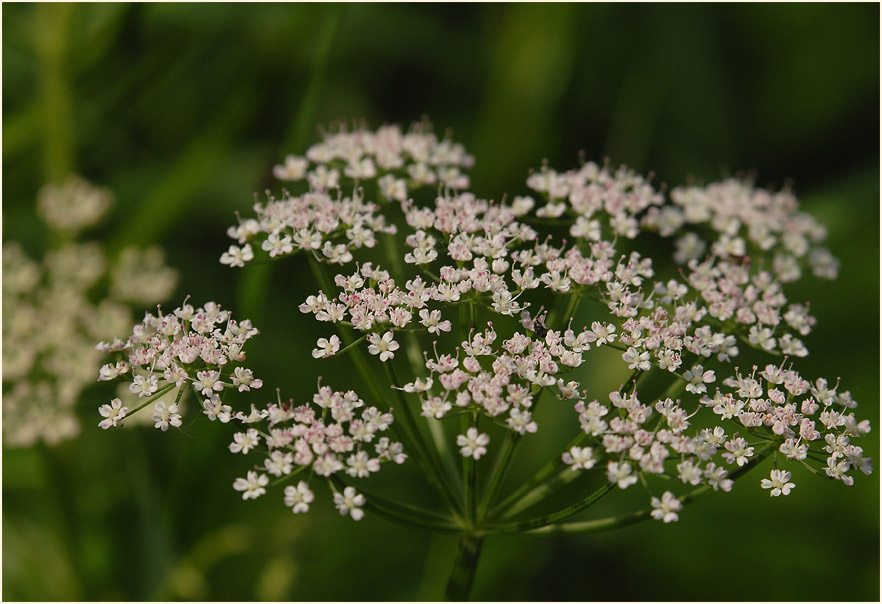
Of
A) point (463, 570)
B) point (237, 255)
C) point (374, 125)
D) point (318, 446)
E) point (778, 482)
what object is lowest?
point (463, 570)

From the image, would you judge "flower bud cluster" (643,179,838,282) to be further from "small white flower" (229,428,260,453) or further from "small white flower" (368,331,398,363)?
"small white flower" (229,428,260,453)

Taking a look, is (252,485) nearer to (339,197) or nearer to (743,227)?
(339,197)

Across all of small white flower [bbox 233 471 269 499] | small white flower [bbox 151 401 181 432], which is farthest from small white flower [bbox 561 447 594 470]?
small white flower [bbox 151 401 181 432]

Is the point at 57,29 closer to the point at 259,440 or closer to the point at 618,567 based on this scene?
the point at 259,440

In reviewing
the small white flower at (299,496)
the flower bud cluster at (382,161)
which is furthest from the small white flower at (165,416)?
the flower bud cluster at (382,161)

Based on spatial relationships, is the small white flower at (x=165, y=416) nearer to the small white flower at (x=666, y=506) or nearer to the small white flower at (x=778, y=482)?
the small white flower at (x=666, y=506)

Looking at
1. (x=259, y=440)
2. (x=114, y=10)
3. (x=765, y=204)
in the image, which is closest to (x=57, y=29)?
(x=114, y=10)

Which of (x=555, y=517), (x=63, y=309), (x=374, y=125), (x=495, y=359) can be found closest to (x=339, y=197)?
(x=495, y=359)
